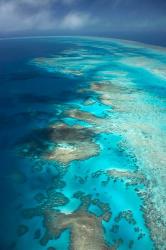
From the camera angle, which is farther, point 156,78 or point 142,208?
point 156,78

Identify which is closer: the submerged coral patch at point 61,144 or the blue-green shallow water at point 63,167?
the blue-green shallow water at point 63,167

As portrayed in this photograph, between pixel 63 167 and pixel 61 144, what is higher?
pixel 61 144

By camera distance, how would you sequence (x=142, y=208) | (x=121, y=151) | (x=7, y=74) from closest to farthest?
(x=142, y=208) → (x=121, y=151) → (x=7, y=74)

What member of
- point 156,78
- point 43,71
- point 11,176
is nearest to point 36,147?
point 11,176

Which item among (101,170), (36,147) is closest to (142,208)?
(101,170)

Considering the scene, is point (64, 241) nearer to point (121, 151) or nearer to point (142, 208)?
point (142, 208)

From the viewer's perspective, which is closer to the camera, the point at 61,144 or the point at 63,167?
the point at 63,167

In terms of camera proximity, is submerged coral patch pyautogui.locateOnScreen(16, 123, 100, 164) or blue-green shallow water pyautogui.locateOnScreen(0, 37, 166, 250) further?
submerged coral patch pyautogui.locateOnScreen(16, 123, 100, 164)

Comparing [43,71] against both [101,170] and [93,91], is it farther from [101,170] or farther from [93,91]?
[101,170]

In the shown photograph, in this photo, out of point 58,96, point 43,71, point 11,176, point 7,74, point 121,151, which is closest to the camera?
point 11,176

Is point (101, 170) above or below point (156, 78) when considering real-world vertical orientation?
below
